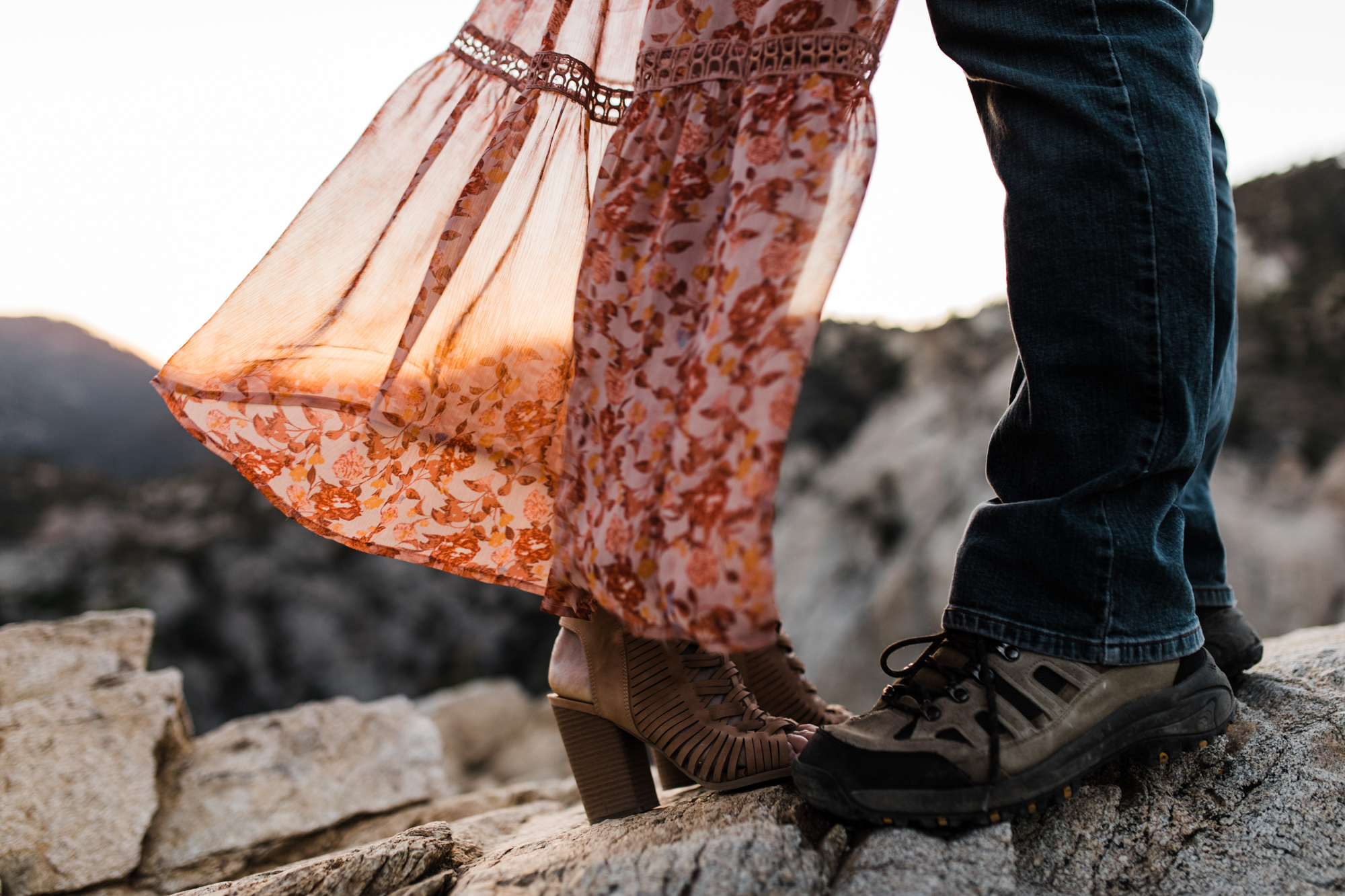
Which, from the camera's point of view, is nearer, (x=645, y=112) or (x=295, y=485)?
(x=645, y=112)

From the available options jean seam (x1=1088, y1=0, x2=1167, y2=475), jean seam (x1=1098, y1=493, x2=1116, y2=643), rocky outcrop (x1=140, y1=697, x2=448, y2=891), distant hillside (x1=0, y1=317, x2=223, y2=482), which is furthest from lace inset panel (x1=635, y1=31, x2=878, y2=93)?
distant hillside (x1=0, y1=317, x2=223, y2=482)

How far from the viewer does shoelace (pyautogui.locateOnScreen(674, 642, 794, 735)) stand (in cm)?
102

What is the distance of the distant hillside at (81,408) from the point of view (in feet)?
23.5

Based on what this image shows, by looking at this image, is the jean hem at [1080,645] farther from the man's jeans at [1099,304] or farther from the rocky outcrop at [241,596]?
the rocky outcrop at [241,596]

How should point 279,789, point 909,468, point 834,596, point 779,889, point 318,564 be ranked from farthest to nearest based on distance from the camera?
point 318,564, point 909,468, point 834,596, point 279,789, point 779,889

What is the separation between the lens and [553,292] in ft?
3.78

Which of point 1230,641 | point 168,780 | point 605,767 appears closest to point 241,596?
point 168,780

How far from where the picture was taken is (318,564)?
7863mm

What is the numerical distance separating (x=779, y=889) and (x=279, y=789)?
1680mm

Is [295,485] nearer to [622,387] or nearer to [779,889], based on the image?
[622,387]

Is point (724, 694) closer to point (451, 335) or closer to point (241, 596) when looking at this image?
point (451, 335)

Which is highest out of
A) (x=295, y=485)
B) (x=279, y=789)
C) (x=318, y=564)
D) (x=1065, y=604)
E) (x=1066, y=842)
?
(x=295, y=485)

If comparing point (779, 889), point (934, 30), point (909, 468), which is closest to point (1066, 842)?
point (779, 889)

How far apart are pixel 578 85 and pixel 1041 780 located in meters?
1.19
